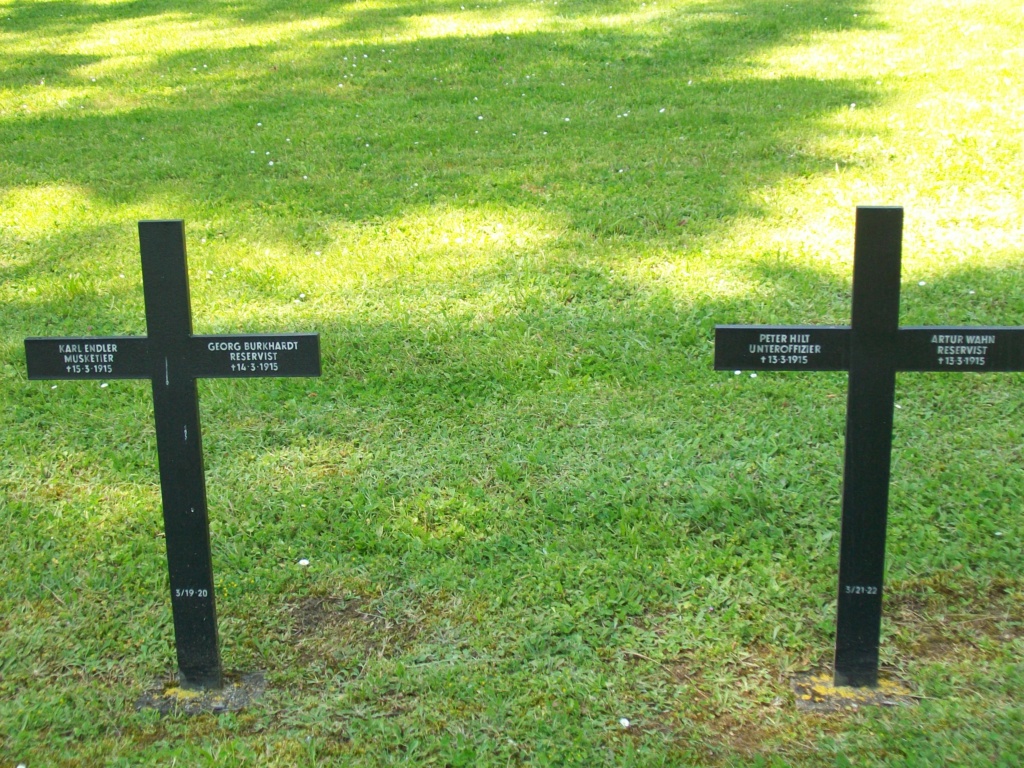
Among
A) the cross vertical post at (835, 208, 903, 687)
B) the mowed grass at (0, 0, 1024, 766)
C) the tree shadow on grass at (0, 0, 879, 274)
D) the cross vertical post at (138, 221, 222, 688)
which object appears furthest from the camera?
the tree shadow on grass at (0, 0, 879, 274)

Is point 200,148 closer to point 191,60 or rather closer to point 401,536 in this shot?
point 191,60

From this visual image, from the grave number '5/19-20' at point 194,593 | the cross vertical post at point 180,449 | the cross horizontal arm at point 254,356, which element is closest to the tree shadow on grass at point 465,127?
the cross horizontal arm at point 254,356

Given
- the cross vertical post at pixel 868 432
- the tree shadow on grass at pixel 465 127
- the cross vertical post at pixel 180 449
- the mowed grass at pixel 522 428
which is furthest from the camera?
the tree shadow on grass at pixel 465 127

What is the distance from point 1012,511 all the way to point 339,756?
283 centimetres

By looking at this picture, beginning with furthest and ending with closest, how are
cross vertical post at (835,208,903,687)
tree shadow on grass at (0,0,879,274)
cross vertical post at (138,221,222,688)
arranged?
tree shadow on grass at (0,0,879,274)
cross vertical post at (138,221,222,688)
cross vertical post at (835,208,903,687)

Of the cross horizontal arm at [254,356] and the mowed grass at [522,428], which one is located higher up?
the cross horizontal arm at [254,356]

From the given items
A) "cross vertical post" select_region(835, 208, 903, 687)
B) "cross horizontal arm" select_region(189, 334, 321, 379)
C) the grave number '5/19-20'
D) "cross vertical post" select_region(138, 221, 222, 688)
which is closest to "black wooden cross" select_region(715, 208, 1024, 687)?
"cross vertical post" select_region(835, 208, 903, 687)

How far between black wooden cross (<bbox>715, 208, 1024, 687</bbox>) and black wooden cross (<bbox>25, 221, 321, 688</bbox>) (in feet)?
4.73

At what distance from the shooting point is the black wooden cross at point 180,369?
331 cm

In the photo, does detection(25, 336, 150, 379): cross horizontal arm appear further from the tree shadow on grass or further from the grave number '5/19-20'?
the tree shadow on grass

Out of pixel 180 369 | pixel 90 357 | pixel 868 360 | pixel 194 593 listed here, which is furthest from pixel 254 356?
pixel 868 360

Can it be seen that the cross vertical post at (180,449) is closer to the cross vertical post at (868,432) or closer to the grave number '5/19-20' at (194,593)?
the grave number '5/19-20' at (194,593)

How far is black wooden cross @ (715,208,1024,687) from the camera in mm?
3189

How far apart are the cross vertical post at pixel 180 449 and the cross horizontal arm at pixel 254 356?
0.05 m
